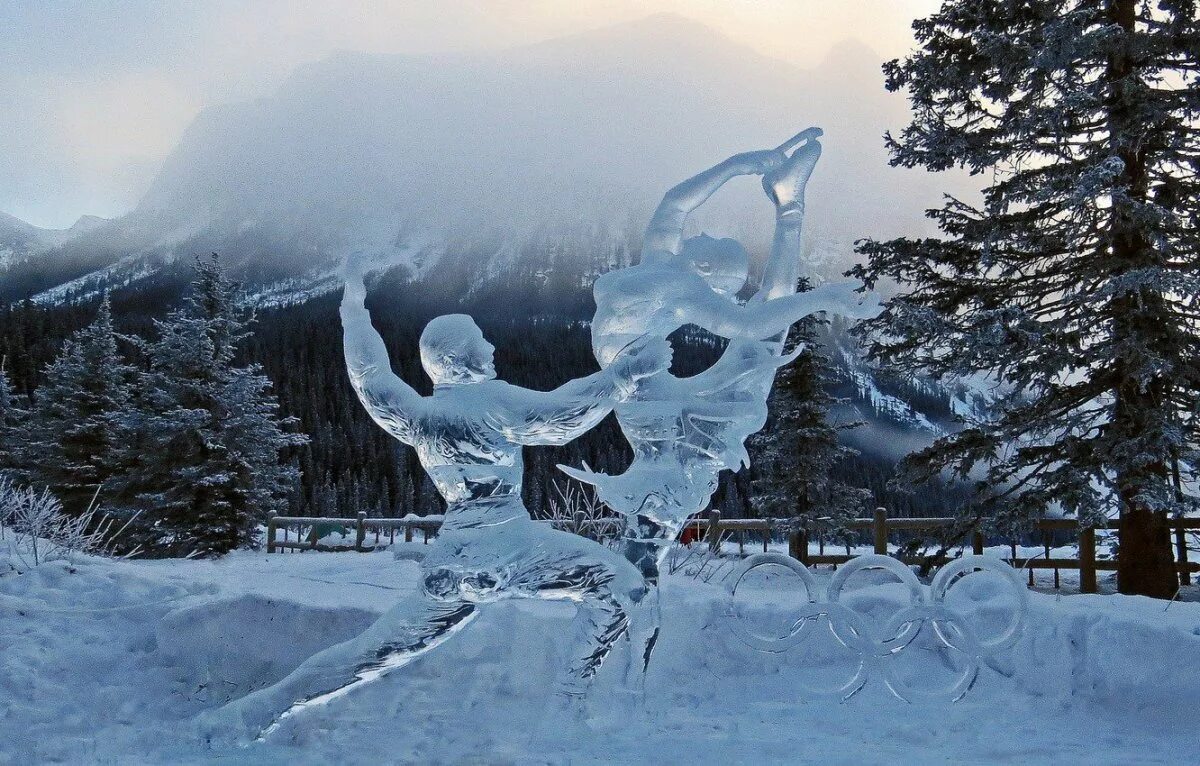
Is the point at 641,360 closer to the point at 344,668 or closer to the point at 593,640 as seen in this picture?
the point at 593,640

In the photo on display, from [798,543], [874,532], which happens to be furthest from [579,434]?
[798,543]

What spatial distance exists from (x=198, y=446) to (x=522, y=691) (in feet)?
47.7

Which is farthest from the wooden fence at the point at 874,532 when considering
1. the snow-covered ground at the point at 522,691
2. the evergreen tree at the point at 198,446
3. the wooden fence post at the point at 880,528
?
the snow-covered ground at the point at 522,691

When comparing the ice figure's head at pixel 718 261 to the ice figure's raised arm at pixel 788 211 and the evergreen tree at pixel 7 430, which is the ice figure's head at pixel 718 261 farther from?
the evergreen tree at pixel 7 430

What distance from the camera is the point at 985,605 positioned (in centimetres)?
509

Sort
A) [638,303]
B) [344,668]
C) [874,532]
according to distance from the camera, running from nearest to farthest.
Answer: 1. [344,668]
2. [638,303]
3. [874,532]

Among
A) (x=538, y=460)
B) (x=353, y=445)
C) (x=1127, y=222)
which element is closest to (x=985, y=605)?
(x=1127, y=222)

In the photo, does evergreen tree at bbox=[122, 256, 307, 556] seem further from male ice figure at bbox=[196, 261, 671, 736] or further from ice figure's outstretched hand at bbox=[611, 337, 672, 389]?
ice figure's outstretched hand at bbox=[611, 337, 672, 389]

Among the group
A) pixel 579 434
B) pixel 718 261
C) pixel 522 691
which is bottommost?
pixel 522 691

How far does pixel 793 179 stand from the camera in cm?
405

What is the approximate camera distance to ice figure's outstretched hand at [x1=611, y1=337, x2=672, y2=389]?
362 centimetres

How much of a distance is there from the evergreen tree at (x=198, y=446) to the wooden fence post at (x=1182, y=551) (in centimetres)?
1446

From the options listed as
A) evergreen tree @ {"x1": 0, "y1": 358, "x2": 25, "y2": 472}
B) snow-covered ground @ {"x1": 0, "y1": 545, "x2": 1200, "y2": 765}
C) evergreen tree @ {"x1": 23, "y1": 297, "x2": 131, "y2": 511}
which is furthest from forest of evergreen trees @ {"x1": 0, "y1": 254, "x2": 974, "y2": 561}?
snow-covered ground @ {"x1": 0, "y1": 545, "x2": 1200, "y2": 765}

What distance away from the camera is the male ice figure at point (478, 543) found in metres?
3.45
